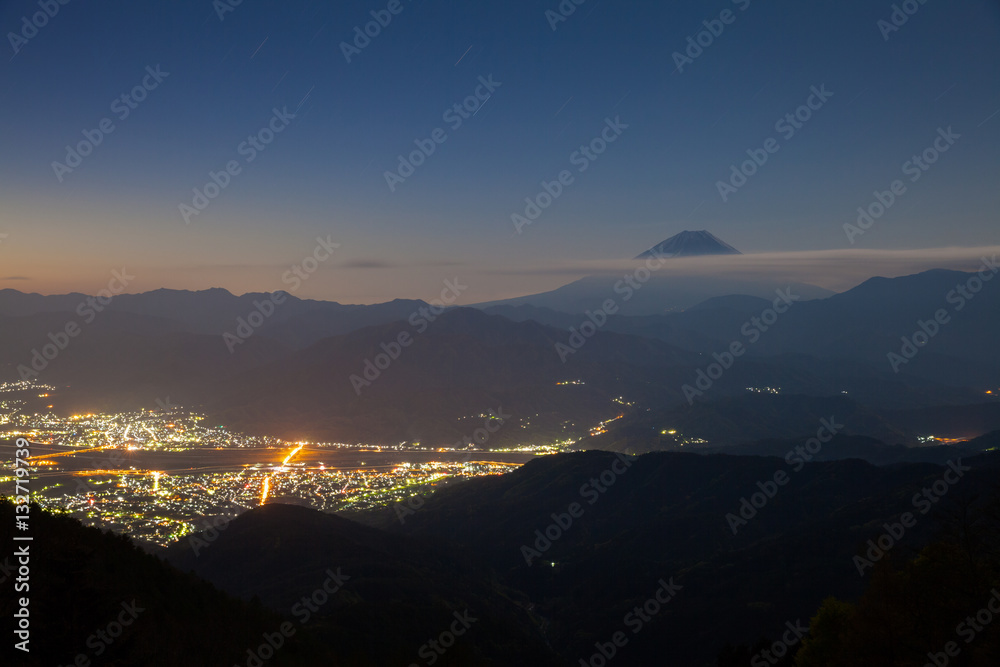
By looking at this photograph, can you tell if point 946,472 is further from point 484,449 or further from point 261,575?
point 484,449

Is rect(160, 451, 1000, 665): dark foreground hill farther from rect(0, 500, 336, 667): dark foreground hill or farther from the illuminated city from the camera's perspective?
the illuminated city

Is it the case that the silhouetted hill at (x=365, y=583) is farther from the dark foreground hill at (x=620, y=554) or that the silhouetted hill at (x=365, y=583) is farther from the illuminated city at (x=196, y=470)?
the illuminated city at (x=196, y=470)

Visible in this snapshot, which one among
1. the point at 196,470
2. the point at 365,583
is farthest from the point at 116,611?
the point at 196,470

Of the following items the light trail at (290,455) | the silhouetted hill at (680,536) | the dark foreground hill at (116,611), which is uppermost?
the dark foreground hill at (116,611)

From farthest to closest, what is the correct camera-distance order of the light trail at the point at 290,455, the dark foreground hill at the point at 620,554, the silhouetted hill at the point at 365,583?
the light trail at the point at 290,455 < the dark foreground hill at the point at 620,554 < the silhouetted hill at the point at 365,583

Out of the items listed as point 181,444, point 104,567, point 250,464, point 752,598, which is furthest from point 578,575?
point 181,444

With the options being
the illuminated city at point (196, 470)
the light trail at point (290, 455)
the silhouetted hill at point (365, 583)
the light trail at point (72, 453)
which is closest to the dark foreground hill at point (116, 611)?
the silhouetted hill at point (365, 583)

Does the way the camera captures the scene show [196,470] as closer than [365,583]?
No

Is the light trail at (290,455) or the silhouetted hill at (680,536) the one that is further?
the light trail at (290,455)

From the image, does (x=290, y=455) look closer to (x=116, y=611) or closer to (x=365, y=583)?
(x=365, y=583)

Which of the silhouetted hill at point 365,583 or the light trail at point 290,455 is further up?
the light trail at point 290,455

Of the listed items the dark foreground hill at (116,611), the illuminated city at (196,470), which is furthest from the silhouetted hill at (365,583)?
the illuminated city at (196,470)

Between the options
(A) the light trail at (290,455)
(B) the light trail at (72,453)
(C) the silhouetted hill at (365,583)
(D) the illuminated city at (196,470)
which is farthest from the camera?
(A) the light trail at (290,455)
